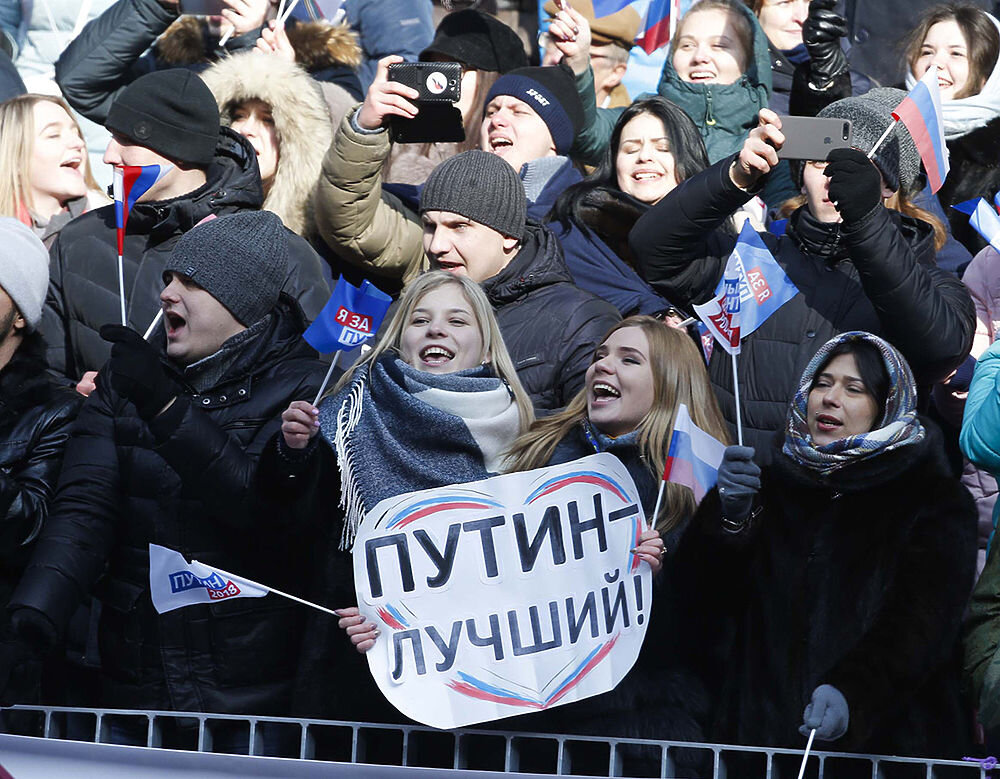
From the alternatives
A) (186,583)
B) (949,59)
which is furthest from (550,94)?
(186,583)

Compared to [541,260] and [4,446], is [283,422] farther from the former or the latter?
[541,260]

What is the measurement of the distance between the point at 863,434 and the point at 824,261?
1027 mm

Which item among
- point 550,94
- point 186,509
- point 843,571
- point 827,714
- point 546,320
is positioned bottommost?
point 827,714

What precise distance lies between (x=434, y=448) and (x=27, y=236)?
1507 mm

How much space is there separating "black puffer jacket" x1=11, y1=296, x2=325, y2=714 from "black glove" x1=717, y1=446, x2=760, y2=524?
3.72ft

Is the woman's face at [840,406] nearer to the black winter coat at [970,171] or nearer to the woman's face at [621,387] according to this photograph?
the woman's face at [621,387]

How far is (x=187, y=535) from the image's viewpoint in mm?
4508

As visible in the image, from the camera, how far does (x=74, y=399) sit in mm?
4840

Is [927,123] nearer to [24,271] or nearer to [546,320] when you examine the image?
[546,320]

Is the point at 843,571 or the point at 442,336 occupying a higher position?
the point at 442,336

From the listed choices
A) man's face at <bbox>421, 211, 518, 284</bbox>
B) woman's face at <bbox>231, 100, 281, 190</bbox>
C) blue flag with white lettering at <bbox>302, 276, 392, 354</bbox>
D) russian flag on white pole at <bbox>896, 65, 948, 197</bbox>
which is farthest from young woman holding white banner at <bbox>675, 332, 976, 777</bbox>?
woman's face at <bbox>231, 100, 281, 190</bbox>

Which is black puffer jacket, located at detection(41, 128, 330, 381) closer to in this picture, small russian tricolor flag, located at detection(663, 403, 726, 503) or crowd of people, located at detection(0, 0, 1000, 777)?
crowd of people, located at detection(0, 0, 1000, 777)

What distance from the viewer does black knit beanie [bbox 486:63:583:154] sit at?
615 cm

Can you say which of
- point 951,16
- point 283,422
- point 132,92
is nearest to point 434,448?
point 283,422
